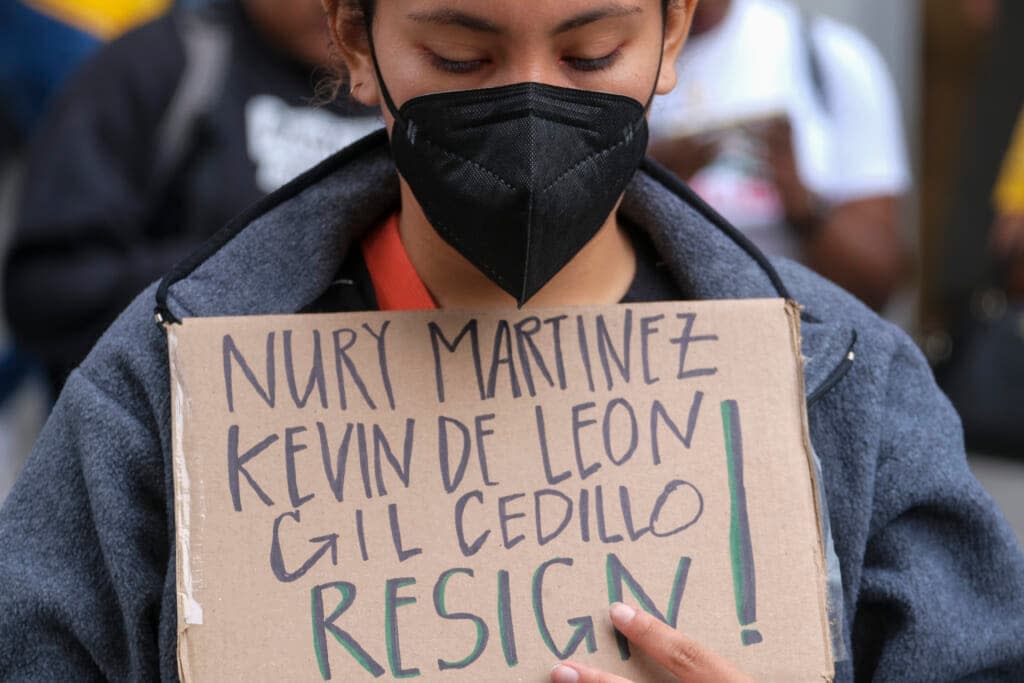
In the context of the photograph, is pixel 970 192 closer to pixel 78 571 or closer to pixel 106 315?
pixel 106 315

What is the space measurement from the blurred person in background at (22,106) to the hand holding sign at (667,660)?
257 centimetres

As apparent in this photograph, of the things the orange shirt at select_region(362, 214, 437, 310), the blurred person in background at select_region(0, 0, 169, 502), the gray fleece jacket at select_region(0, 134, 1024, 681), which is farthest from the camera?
the blurred person in background at select_region(0, 0, 169, 502)

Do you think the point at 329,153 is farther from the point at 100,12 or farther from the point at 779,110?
the point at 100,12

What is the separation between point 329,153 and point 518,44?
5.32 ft

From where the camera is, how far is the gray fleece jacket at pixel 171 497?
1624 millimetres

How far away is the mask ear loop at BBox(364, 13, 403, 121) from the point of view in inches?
64.8

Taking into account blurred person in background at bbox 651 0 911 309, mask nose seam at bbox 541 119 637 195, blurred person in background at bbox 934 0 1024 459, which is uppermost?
mask nose seam at bbox 541 119 637 195

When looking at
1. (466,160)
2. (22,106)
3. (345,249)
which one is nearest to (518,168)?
(466,160)

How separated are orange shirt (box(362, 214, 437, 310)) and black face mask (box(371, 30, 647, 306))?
18 centimetres

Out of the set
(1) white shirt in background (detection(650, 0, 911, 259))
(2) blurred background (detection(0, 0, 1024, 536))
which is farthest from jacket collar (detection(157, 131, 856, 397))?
(1) white shirt in background (detection(650, 0, 911, 259))

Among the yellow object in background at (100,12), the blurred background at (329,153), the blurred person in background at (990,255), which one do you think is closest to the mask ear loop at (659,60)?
the blurred background at (329,153)

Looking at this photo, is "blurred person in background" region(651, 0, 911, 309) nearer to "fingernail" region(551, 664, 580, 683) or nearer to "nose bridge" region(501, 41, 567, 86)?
"nose bridge" region(501, 41, 567, 86)

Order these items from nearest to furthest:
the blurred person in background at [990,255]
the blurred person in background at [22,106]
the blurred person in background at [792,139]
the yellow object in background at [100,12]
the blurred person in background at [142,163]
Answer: the blurred person in background at [142,163] < the blurred person in background at [792,139] < the blurred person in background at [990,255] < the blurred person in background at [22,106] < the yellow object in background at [100,12]

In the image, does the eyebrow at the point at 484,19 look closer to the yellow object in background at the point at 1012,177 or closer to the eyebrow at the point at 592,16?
the eyebrow at the point at 592,16
